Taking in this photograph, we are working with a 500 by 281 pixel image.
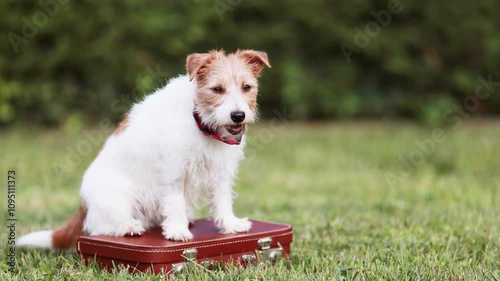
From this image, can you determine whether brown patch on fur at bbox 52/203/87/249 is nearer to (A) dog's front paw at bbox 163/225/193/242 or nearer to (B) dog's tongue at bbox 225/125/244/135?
(A) dog's front paw at bbox 163/225/193/242

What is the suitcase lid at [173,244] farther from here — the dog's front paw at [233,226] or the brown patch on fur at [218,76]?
the brown patch on fur at [218,76]

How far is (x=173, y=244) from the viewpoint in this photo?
407 centimetres

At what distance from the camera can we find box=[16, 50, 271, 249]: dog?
4117mm

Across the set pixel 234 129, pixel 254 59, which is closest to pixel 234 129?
pixel 234 129

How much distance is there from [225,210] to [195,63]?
3.26ft

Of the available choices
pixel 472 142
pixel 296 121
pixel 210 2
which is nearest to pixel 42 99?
pixel 210 2

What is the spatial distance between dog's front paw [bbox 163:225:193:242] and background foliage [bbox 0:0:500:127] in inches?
254

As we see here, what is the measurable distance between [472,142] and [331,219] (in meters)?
4.46

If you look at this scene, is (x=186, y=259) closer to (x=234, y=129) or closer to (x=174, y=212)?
(x=174, y=212)

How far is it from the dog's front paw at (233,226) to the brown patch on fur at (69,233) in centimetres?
94

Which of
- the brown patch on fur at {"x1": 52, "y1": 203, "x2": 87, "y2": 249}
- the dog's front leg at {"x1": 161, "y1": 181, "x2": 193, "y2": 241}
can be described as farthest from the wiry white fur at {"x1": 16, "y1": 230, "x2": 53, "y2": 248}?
the dog's front leg at {"x1": 161, "y1": 181, "x2": 193, "y2": 241}

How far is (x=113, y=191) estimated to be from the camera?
4.41m

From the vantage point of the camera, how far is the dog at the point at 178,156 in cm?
412

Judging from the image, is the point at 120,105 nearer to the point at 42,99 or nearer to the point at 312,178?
the point at 42,99
